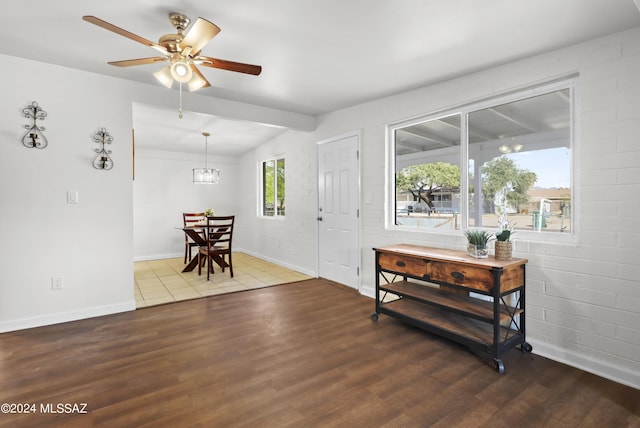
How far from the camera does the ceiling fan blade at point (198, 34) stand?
1.88 meters

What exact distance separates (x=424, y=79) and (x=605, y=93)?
1475mm

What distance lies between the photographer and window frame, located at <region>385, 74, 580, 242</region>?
7.97ft

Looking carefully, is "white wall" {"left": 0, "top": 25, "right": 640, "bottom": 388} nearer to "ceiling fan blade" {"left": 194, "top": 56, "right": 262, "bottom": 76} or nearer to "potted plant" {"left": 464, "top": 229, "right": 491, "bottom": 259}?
"potted plant" {"left": 464, "top": 229, "right": 491, "bottom": 259}

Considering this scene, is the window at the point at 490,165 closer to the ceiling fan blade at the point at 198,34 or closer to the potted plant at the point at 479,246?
the potted plant at the point at 479,246

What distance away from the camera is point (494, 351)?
229cm

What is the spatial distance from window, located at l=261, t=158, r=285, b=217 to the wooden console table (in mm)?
3508

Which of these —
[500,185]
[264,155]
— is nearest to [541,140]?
[500,185]

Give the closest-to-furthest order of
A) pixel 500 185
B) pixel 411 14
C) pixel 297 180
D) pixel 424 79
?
1. pixel 411 14
2. pixel 500 185
3. pixel 424 79
4. pixel 297 180

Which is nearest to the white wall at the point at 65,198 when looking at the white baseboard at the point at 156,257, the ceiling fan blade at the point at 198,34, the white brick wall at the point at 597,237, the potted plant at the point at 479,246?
the ceiling fan blade at the point at 198,34

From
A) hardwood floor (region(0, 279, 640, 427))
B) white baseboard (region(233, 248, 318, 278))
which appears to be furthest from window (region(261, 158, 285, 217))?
hardwood floor (region(0, 279, 640, 427))

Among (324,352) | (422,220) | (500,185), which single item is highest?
Result: (500,185)

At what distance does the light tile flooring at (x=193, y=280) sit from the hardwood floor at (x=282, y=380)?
2.92ft

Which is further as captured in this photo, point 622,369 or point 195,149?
point 195,149

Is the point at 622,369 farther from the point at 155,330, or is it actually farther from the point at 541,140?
the point at 155,330
